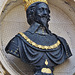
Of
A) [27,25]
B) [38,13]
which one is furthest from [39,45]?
[27,25]

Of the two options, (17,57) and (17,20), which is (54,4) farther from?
(17,57)

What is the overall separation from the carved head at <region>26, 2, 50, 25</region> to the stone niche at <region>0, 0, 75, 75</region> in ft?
1.22

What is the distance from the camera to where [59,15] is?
14.9ft

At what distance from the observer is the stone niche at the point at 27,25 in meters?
4.07

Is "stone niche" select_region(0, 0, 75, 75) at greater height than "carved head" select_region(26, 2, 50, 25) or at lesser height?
lesser

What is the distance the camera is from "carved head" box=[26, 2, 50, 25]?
157 inches

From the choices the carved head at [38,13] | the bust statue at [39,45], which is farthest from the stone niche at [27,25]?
the carved head at [38,13]

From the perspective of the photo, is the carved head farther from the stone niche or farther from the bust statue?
the stone niche

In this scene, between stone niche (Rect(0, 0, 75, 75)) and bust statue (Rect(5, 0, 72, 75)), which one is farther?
stone niche (Rect(0, 0, 75, 75))

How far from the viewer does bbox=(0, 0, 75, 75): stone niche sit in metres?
4.07

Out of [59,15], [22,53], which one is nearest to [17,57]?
[22,53]

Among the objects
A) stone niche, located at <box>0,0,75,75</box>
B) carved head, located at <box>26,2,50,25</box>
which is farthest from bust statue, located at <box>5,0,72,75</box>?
stone niche, located at <box>0,0,75,75</box>

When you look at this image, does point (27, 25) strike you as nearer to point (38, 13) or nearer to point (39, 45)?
point (38, 13)

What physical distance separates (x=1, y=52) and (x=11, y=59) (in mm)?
216
